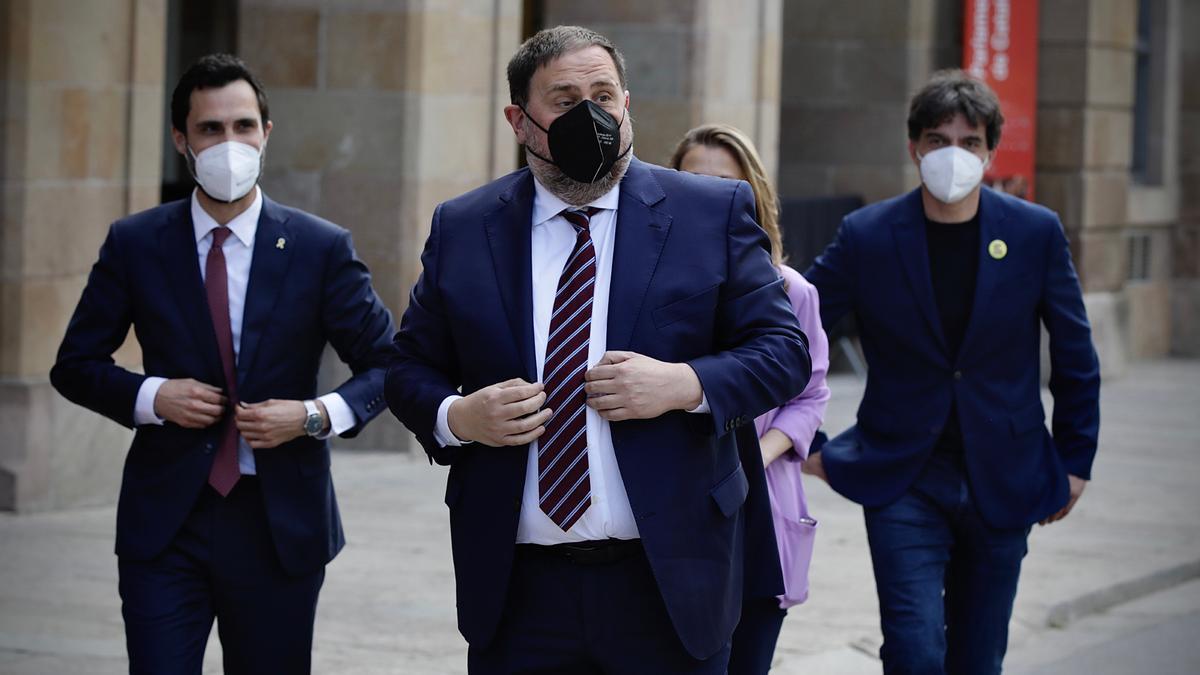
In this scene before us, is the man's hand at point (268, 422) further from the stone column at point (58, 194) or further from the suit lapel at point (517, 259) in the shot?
the stone column at point (58, 194)

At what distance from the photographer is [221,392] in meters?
4.76

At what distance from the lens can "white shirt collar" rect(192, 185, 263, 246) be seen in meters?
4.88

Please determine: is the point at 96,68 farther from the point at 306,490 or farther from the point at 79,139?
the point at 306,490

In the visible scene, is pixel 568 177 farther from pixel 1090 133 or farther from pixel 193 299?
pixel 1090 133

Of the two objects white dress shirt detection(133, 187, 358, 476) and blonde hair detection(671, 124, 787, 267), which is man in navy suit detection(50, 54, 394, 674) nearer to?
white dress shirt detection(133, 187, 358, 476)

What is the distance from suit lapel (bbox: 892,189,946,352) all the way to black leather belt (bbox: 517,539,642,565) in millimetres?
1969

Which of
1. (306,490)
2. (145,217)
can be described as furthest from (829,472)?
(145,217)

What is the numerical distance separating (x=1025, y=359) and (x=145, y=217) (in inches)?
102

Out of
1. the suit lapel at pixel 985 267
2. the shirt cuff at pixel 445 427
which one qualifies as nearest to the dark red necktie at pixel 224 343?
the shirt cuff at pixel 445 427

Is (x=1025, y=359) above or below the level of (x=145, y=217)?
below

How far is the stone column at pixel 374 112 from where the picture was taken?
1118cm

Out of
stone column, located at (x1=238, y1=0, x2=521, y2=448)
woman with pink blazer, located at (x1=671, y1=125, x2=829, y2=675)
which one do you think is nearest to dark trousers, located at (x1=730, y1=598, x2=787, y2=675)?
woman with pink blazer, located at (x1=671, y1=125, x2=829, y2=675)

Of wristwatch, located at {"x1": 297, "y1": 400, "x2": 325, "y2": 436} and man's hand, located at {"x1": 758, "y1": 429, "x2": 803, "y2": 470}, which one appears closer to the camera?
wristwatch, located at {"x1": 297, "y1": 400, "x2": 325, "y2": 436}

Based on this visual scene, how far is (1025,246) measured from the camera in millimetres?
5602
